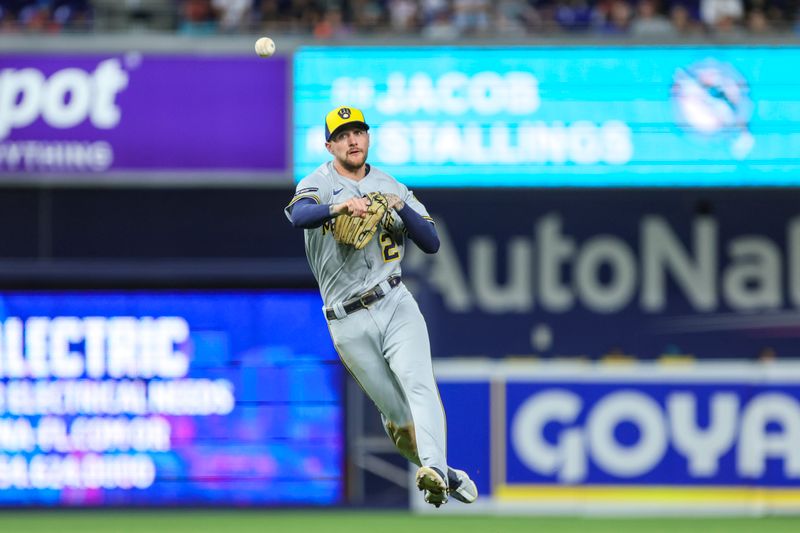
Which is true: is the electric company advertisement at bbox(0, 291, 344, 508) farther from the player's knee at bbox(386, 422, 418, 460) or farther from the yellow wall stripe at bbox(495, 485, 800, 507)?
the player's knee at bbox(386, 422, 418, 460)

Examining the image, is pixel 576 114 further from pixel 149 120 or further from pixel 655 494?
pixel 655 494

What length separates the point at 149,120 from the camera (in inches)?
588

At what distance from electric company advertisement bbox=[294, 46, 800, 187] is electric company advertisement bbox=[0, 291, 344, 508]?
2537 millimetres

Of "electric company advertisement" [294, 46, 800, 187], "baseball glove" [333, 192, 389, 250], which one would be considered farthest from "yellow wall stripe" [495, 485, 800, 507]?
"baseball glove" [333, 192, 389, 250]

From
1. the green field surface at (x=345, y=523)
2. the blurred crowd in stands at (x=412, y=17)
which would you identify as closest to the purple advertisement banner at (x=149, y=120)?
the blurred crowd in stands at (x=412, y=17)

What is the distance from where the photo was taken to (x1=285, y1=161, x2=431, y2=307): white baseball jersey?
743 centimetres

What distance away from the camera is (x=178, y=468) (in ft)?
42.7

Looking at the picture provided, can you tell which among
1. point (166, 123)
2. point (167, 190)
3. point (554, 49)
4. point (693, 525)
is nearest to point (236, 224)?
point (167, 190)

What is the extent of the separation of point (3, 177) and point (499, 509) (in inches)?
234

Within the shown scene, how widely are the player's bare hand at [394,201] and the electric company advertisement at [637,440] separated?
5178 millimetres

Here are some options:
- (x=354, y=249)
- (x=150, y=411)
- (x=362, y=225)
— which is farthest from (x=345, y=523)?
(x=362, y=225)

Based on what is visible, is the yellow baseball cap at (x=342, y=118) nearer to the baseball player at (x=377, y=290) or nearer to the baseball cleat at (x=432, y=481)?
A: the baseball player at (x=377, y=290)

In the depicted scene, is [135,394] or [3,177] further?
[3,177]

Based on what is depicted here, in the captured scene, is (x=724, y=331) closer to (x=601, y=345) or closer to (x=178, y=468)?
(x=601, y=345)
